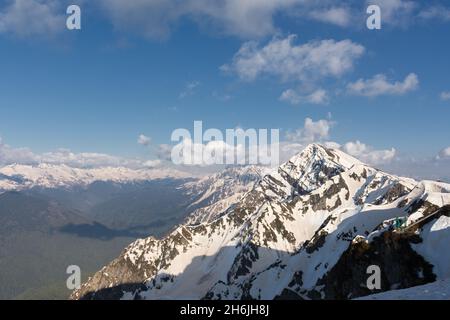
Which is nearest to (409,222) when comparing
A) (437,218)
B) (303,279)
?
(437,218)

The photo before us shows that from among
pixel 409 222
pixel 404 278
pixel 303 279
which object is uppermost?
pixel 409 222

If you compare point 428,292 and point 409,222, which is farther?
point 409,222

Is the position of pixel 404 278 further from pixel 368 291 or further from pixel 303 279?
pixel 303 279
